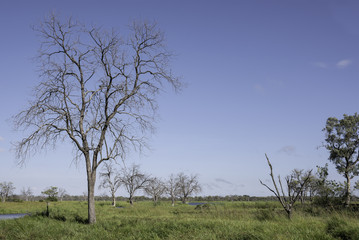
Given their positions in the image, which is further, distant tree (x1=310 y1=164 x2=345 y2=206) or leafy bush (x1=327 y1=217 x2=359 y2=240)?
distant tree (x1=310 y1=164 x2=345 y2=206)

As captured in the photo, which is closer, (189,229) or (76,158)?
(189,229)

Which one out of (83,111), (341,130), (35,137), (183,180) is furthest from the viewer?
(183,180)

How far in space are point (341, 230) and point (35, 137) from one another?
16084 mm

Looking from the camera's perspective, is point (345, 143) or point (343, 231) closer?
point (343, 231)

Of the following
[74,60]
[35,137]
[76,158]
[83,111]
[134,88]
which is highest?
[74,60]

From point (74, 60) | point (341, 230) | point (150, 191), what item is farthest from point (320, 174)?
point (150, 191)

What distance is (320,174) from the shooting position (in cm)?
2072

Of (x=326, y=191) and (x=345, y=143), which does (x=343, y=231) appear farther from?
(x=345, y=143)

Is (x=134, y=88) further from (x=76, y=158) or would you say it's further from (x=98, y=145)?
(x=76, y=158)

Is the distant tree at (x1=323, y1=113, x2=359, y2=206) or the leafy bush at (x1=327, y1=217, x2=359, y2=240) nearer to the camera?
the leafy bush at (x1=327, y1=217, x2=359, y2=240)

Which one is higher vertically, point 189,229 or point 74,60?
point 74,60

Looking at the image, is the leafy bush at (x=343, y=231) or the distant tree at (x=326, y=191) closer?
the leafy bush at (x=343, y=231)

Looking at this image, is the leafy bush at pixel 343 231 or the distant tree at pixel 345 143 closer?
the leafy bush at pixel 343 231

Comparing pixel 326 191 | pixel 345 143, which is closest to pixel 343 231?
pixel 326 191
